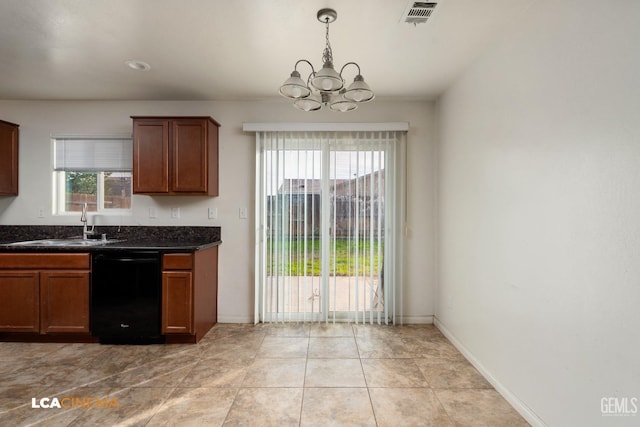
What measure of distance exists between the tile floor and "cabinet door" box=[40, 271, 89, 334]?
0.18 meters

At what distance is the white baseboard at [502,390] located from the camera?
183 centimetres

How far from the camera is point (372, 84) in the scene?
10.2ft

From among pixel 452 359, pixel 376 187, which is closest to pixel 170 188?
pixel 376 187

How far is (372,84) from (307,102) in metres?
1.38

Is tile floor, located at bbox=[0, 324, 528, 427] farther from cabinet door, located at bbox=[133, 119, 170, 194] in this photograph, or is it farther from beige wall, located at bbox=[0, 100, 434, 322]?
cabinet door, located at bbox=[133, 119, 170, 194]

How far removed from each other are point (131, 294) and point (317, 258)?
1836 millimetres

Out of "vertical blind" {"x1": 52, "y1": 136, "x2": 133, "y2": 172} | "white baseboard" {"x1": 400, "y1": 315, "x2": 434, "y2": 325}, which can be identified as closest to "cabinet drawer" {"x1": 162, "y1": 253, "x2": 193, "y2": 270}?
"vertical blind" {"x1": 52, "y1": 136, "x2": 133, "y2": 172}

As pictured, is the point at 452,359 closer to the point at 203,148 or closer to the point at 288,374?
the point at 288,374

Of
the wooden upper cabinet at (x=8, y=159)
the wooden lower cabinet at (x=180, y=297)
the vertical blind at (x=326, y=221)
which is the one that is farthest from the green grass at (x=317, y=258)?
the wooden upper cabinet at (x=8, y=159)

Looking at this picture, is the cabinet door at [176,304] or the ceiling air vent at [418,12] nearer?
the ceiling air vent at [418,12]

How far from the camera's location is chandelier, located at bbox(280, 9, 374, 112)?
1767 millimetres

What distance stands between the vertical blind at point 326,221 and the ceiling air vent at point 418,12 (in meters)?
1.48

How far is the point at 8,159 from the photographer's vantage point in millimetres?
3441

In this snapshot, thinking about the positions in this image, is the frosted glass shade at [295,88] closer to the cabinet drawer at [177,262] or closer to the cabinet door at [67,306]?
the cabinet drawer at [177,262]
